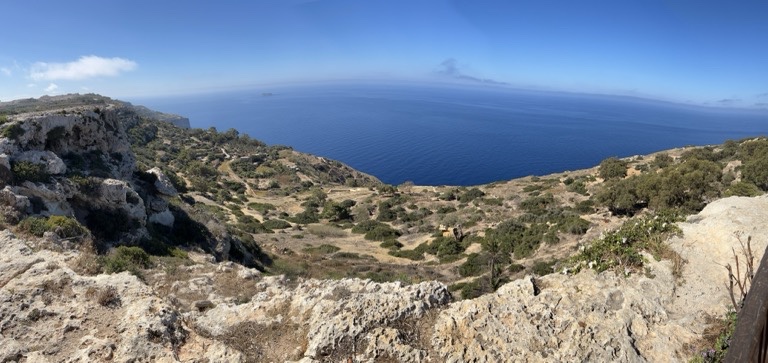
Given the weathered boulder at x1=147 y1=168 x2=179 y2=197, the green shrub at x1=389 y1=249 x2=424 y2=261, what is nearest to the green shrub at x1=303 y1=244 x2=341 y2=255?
the green shrub at x1=389 y1=249 x2=424 y2=261

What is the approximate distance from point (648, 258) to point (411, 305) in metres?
5.27

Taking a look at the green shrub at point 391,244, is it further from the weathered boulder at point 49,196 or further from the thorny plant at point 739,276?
the thorny plant at point 739,276

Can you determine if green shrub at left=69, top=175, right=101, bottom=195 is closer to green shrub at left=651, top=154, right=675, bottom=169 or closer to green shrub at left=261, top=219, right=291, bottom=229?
green shrub at left=261, top=219, right=291, bottom=229

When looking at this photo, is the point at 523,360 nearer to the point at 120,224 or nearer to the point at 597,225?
the point at 120,224

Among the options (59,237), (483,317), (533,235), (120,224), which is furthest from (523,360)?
(533,235)

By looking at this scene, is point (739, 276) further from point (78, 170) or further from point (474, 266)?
point (78, 170)

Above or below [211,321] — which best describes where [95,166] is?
above

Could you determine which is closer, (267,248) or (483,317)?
(483,317)

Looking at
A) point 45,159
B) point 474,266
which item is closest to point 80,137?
point 45,159

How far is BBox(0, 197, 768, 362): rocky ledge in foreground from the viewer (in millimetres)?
5980

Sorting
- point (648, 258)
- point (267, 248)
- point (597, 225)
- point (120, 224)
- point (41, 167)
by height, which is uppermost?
point (41, 167)

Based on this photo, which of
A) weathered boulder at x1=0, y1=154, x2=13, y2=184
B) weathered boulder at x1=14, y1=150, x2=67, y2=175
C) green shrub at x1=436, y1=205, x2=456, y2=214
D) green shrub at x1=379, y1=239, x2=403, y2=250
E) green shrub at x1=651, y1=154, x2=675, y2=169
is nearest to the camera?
weathered boulder at x1=0, y1=154, x2=13, y2=184

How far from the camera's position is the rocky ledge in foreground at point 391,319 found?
5980mm

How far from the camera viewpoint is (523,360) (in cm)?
578
